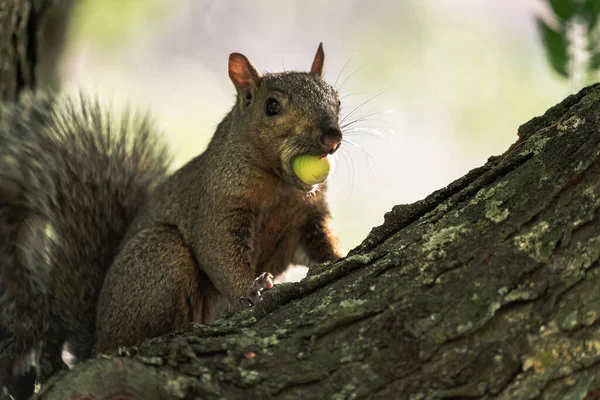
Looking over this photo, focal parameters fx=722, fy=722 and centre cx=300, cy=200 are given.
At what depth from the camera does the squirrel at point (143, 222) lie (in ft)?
10.1

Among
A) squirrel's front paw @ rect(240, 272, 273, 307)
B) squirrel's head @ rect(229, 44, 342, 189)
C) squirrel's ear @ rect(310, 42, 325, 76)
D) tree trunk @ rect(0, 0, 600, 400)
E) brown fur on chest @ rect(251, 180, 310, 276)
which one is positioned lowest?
tree trunk @ rect(0, 0, 600, 400)

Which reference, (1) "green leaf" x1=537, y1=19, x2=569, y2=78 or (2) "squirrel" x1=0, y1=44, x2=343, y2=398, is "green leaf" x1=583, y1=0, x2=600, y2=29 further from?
(2) "squirrel" x1=0, y1=44, x2=343, y2=398

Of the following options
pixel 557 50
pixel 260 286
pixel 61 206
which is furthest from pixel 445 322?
pixel 61 206

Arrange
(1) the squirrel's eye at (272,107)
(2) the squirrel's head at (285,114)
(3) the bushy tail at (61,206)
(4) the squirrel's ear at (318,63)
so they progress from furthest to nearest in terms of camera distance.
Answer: (4) the squirrel's ear at (318,63), (3) the bushy tail at (61,206), (1) the squirrel's eye at (272,107), (2) the squirrel's head at (285,114)

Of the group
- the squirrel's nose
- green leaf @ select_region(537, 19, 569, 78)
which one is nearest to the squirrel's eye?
the squirrel's nose

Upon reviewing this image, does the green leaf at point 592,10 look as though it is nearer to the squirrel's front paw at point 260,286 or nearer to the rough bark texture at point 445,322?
the rough bark texture at point 445,322

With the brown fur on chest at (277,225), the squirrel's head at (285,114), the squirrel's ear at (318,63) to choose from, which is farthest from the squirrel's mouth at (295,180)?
the squirrel's ear at (318,63)

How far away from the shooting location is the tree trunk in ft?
5.52

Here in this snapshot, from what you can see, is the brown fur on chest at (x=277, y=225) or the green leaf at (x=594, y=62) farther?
the brown fur on chest at (x=277, y=225)

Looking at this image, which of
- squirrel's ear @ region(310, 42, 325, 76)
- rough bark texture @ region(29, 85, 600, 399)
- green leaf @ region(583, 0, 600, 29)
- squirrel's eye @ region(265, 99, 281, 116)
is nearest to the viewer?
rough bark texture @ region(29, 85, 600, 399)

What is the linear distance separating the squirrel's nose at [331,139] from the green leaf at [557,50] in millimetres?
906

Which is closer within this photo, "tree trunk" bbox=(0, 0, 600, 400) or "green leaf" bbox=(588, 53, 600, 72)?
"tree trunk" bbox=(0, 0, 600, 400)

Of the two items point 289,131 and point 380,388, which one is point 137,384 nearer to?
point 380,388

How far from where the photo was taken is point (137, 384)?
1.73m
